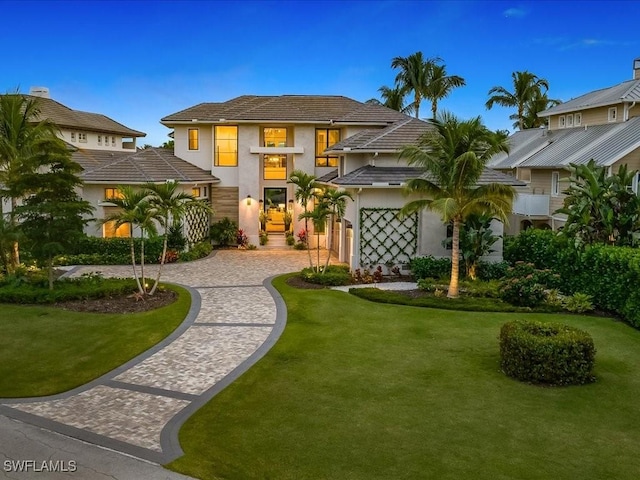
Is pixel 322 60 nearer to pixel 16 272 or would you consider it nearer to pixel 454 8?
pixel 454 8

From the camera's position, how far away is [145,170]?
26922mm

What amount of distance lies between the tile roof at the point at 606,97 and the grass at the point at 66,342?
2491cm

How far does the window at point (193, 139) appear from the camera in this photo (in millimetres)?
31250

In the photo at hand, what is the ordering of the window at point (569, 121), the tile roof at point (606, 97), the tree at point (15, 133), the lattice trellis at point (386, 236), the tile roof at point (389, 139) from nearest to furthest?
the tree at point (15, 133) → the lattice trellis at point (386, 236) → the tile roof at point (389, 139) → the tile roof at point (606, 97) → the window at point (569, 121)

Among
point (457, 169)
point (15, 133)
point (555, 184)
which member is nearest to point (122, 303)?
point (15, 133)

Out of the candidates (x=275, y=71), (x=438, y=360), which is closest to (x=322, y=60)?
(x=275, y=71)

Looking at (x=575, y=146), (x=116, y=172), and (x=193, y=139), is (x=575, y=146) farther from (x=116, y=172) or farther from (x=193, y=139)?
(x=116, y=172)

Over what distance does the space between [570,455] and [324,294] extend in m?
11.2

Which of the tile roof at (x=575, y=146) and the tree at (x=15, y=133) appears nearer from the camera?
the tree at (x=15, y=133)

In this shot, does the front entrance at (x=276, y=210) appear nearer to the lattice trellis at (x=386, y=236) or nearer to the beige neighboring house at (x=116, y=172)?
the beige neighboring house at (x=116, y=172)

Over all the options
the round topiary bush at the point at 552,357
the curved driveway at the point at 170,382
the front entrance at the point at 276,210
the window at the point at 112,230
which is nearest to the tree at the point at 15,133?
the window at the point at 112,230

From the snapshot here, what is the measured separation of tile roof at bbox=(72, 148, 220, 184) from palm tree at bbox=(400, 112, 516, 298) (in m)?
13.4

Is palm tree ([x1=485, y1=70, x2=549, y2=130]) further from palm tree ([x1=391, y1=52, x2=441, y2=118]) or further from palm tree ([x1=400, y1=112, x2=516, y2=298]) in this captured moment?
palm tree ([x1=400, y1=112, x2=516, y2=298])

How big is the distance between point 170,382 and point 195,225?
17.8 meters
